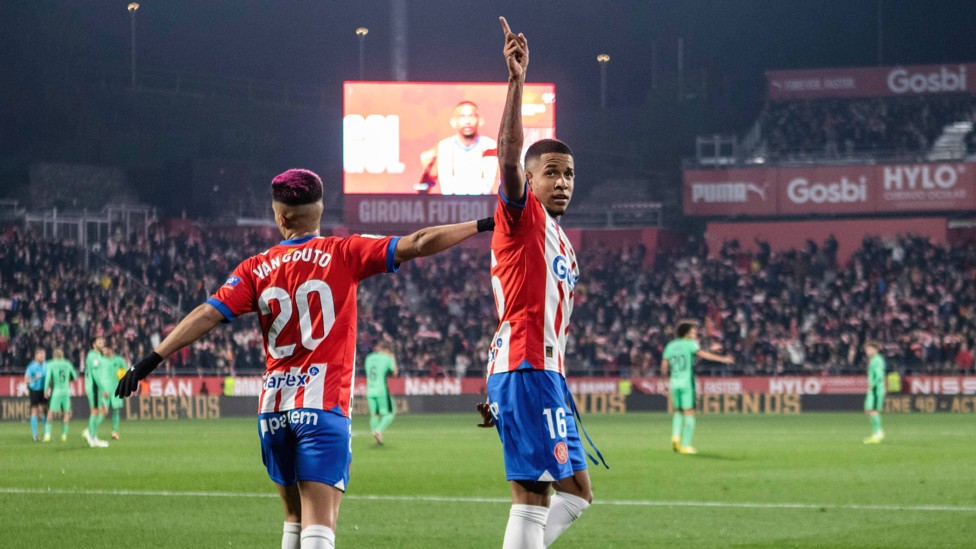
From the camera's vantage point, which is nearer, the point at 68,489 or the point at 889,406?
the point at 68,489

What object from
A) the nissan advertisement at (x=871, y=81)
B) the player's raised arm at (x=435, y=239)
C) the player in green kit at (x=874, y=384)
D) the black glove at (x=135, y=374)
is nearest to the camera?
the player's raised arm at (x=435, y=239)

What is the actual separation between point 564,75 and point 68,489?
2200 inches

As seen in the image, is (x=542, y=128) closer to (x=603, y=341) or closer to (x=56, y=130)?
(x=603, y=341)

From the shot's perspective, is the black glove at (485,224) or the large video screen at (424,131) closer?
the black glove at (485,224)

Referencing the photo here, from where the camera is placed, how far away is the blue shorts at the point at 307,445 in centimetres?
581

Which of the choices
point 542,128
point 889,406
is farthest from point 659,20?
point 889,406

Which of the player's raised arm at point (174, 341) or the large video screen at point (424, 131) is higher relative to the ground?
the large video screen at point (424, 131)

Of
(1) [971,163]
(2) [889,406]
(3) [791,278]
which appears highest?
(1) [971,163]

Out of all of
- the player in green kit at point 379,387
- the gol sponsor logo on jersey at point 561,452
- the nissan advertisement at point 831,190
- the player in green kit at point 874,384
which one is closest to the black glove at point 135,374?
the gol sponsor logo on jersey at point 561,452

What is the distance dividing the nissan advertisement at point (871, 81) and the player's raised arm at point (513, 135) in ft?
170

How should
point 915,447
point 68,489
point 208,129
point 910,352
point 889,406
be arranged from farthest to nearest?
1. point 208,129
2. point 910,352
3. point 889,406
4. point 915,447
5. point 68,489

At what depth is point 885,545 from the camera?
9.96 metres

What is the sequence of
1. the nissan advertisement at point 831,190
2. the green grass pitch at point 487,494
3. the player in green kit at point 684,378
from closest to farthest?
the green grass pitch at point 487,494 < the player in green kit at point 684,378 < the nissan advertisement at point 831,190

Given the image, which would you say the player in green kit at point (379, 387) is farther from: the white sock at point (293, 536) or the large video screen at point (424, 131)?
the white sock at point (293, 536)
